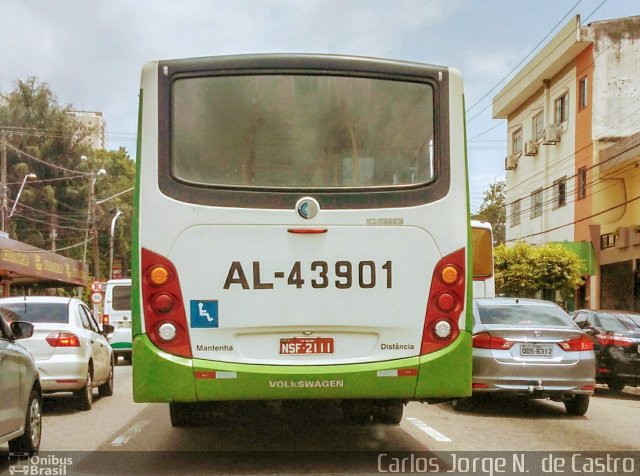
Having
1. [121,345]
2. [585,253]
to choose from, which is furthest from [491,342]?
[585,253]

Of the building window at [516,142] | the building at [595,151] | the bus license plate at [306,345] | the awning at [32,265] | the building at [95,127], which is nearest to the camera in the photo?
the bus license plate at [306,345]

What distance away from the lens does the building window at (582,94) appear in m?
33.9

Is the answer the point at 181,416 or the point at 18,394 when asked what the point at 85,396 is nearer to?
the point at 181,416

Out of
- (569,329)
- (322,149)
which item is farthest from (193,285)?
(569,329)

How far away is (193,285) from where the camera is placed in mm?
6949

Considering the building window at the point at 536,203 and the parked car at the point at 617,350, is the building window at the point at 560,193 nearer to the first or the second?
the building window at the point at 536,203

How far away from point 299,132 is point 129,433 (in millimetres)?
4399

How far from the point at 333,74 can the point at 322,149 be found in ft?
2.07

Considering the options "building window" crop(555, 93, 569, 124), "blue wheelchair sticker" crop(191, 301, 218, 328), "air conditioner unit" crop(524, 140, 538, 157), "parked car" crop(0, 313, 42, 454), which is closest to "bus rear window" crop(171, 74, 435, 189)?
"blue wheelchair sticker" crop(191, 301, 218, 328)

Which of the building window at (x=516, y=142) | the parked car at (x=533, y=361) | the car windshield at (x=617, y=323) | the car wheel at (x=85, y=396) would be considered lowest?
the car wheel at (x=85, y=396)

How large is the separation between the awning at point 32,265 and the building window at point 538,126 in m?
21.7

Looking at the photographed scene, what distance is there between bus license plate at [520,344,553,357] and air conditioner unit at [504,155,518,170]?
3316 cm

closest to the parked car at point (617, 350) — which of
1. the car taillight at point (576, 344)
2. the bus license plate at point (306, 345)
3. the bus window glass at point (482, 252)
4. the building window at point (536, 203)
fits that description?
the car taillight at point (576, 344)

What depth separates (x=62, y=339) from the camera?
1161cm
